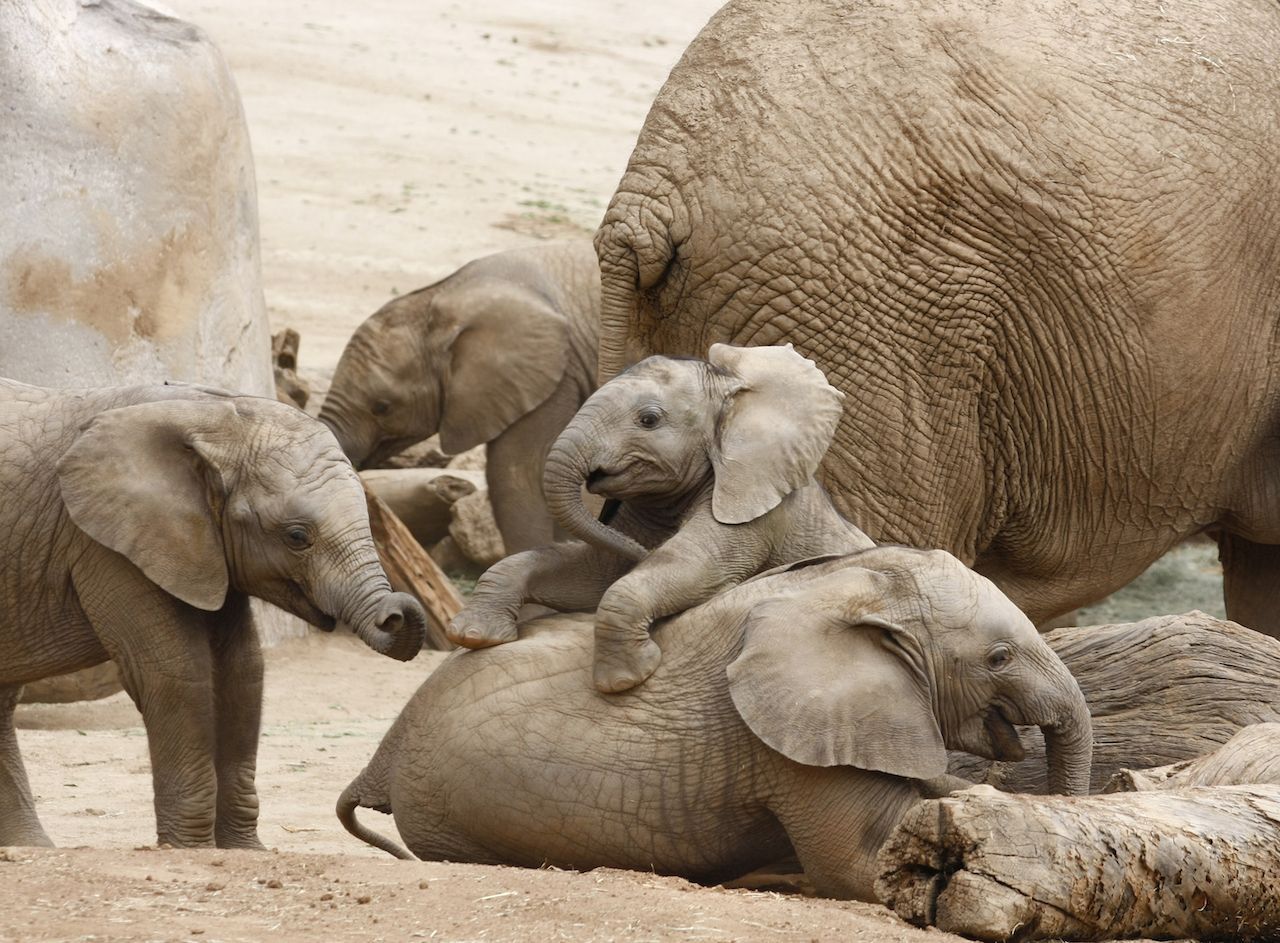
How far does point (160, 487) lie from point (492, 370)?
439 centimetres

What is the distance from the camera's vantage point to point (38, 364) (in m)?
7.99

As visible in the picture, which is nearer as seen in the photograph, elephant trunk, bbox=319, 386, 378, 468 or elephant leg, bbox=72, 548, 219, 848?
elephant leg, bbox=72, 548, 219, 848

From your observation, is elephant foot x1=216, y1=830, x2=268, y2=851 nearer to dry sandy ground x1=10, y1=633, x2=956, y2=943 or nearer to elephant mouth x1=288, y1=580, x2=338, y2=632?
elephant mouth x1=288, y1=580, x2=338, y2=632

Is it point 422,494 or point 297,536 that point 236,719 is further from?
point 422,494

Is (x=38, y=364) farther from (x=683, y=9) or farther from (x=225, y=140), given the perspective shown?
(x=683, y=9)

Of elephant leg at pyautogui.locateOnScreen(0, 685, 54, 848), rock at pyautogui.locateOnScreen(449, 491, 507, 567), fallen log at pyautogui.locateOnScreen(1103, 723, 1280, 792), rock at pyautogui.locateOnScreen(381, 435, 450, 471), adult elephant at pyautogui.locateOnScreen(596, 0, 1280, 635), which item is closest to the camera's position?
fallen log at pyautogui.locateOnScreen(1103, 723, 1280, 792)

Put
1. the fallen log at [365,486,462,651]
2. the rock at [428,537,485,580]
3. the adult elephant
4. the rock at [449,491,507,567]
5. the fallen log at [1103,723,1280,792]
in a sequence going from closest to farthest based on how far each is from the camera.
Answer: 1. the fallen log at [1103,723,1280,792]
2. the adult elephant
3. the fallen log at [365,486,462,651]
4. the rock at [449,491,507,567]
5. the rock at [428,537,485,580]

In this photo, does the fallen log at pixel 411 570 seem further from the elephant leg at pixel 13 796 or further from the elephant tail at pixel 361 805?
the elephant tail at pixel 361 805

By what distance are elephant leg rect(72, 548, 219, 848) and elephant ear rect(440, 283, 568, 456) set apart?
14.2ft

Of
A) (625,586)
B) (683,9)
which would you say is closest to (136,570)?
(625,586)

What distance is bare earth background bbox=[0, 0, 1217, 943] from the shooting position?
13.0 feet

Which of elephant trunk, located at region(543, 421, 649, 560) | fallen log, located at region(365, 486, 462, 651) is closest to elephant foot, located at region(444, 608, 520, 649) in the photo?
→ elephant trunk, located at region(543, 421, 649, 560)

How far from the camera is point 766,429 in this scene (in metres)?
4.93

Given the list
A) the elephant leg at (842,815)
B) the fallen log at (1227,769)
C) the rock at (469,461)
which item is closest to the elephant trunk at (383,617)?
the elephant leg at (842,815)
